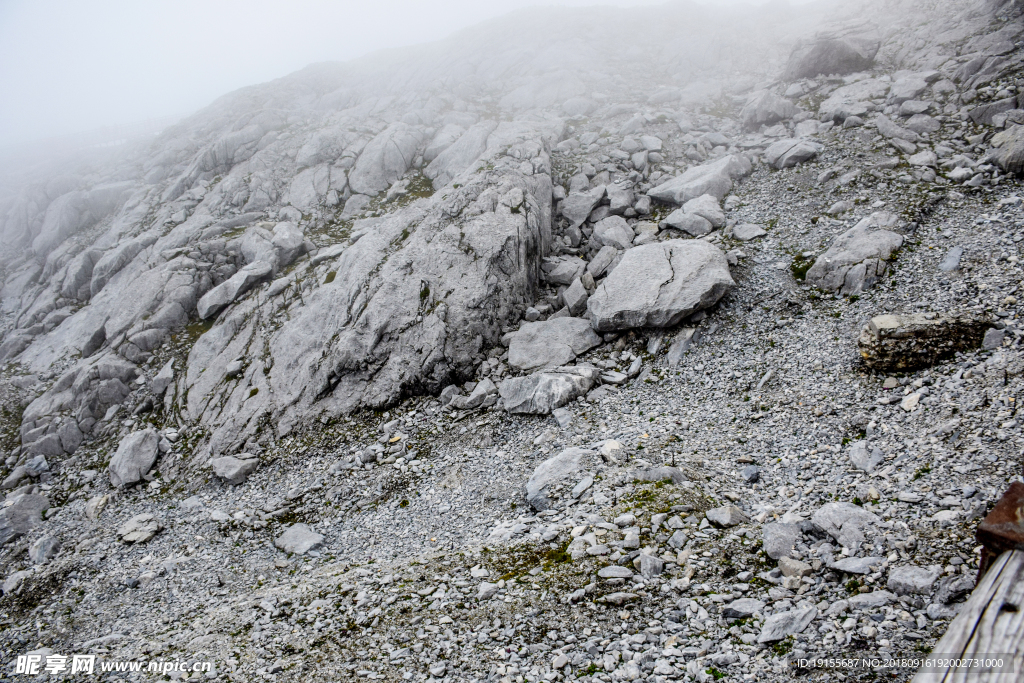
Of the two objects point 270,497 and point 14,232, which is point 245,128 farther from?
point 270,497

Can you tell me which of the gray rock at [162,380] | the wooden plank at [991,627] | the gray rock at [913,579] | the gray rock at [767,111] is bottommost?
the gray rock at [913,579]

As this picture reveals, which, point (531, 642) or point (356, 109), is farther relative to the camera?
point (356, 109)

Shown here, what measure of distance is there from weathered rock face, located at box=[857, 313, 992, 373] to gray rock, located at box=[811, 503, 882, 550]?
5372 mm

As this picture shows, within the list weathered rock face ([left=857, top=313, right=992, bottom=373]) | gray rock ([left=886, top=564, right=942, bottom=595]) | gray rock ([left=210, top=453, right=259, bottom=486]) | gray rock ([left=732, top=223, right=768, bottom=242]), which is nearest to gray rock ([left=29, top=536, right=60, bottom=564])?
gray rock ([left=210, top=453, right=259, bottom=486])

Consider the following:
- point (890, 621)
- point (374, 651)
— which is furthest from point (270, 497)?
point (890, 621)

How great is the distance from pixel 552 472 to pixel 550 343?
6.44 m

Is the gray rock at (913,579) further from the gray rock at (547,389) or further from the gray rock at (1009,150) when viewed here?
the gray rock at (1009,150)

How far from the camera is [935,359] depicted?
1158 cm

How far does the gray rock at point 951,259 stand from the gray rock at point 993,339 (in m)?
3.31

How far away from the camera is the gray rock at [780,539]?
855cm

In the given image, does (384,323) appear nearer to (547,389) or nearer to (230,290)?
(547,389)

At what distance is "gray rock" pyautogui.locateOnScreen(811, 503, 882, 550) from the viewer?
8221mm

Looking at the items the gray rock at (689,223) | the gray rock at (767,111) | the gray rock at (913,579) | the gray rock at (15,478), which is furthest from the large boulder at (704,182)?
the gray rock at (15,478)

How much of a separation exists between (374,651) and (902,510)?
35.5ft
